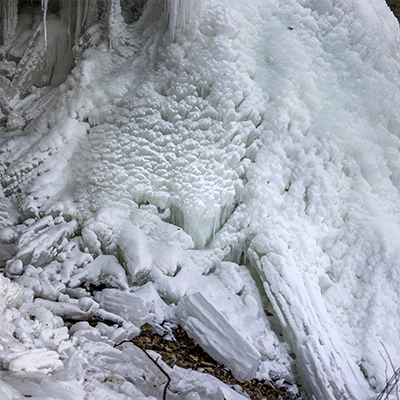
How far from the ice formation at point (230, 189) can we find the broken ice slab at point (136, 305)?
1cm

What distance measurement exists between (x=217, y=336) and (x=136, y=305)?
0.80 metres

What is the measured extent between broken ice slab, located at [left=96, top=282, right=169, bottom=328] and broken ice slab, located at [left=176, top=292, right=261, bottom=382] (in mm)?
205

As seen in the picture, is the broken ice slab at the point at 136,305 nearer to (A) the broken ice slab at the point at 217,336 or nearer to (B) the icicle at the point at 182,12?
(A) the broken ice slab at the point at 217,336

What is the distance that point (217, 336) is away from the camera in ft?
10.4

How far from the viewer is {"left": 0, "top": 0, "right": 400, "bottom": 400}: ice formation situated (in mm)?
3246

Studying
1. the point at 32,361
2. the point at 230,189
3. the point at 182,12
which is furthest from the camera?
the point at 182,12

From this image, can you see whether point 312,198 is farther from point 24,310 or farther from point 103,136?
point 24,310

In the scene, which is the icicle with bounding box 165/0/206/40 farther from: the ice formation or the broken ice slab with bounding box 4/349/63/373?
the broken ice slab with bounding box 4/349/63/373

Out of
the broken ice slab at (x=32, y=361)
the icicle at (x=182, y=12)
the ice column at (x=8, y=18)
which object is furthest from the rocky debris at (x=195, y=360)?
the ice column at (x=8, y=18)

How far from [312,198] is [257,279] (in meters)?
1.06

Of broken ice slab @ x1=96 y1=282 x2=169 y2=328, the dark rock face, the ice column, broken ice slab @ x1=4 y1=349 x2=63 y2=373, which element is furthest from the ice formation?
the dark rock face

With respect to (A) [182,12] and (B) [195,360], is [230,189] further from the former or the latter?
(A) [182,12]

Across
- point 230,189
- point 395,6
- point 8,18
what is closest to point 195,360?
point 230,189

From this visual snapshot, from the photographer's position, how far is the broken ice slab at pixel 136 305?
3.23 m
